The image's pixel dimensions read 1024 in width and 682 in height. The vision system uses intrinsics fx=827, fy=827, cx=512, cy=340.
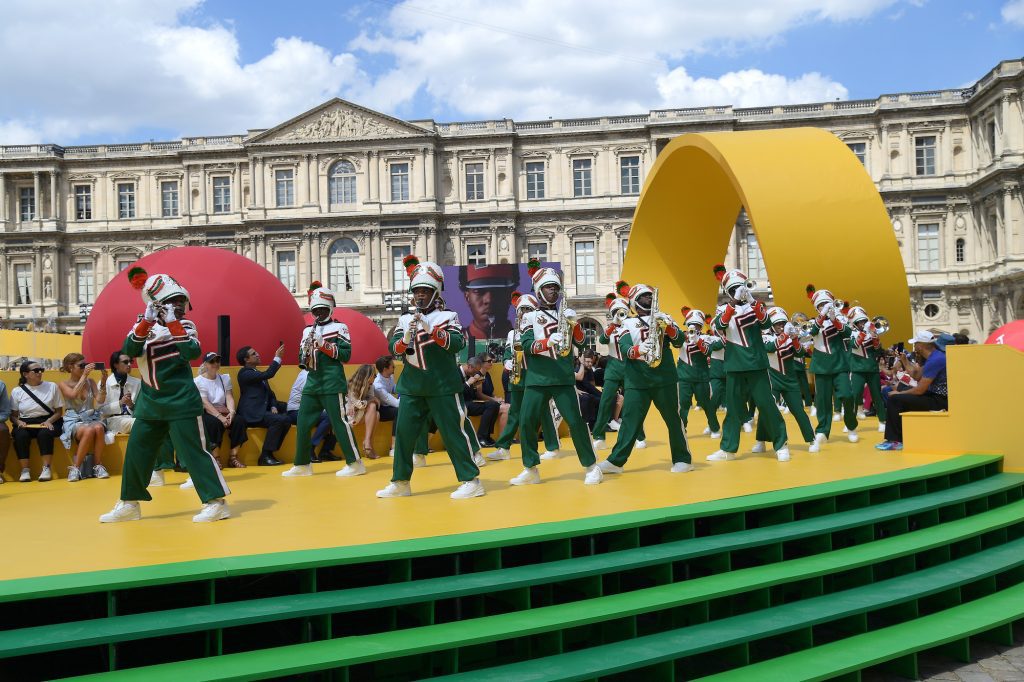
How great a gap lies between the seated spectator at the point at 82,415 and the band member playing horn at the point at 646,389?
Answer: 13.5ft

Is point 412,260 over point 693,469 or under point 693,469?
over

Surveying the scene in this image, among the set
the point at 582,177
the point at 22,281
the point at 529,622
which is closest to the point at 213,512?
the point at 529,622

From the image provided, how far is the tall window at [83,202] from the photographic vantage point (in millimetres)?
40156

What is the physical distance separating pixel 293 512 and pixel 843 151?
7.91m

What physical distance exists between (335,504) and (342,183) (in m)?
34.3

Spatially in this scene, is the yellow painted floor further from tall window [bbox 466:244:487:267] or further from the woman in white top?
tall window [bbox 466:244:487:267]

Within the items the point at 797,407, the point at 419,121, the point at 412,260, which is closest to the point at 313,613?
the point at 412,260

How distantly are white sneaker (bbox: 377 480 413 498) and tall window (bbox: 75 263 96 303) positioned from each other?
1573 inches

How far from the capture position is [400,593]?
335cm

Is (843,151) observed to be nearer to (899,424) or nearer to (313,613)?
(899,424)

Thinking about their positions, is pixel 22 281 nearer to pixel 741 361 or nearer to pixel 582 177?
pixel 582 177

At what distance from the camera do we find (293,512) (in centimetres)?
487

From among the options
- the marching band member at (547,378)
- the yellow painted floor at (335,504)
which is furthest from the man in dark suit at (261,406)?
the marching band member at (547,378)

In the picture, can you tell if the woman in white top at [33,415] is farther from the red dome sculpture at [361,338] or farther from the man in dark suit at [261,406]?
the red dome sculpture at [361,338]
